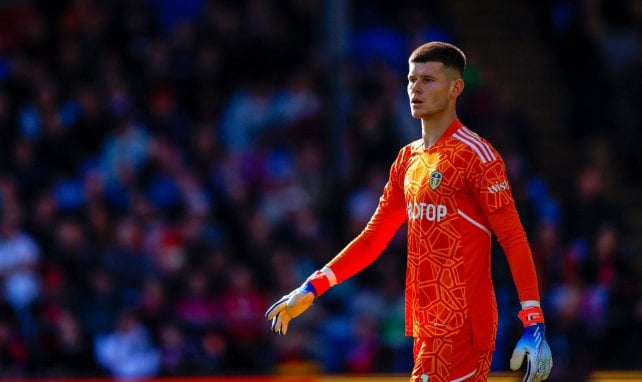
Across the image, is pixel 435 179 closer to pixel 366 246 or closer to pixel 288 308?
pixel 366 246

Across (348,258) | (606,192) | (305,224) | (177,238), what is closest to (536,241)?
(606,192)

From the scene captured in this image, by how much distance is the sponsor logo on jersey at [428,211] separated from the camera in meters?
6.06

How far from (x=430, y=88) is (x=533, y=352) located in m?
1.29

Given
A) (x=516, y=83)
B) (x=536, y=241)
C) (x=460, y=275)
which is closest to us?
(x=460, y=275)

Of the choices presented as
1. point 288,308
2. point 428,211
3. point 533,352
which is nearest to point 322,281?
point 288,308

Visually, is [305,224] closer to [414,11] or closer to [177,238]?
[177,238]

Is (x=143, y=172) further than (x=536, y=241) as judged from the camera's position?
Yes

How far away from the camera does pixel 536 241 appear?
1242cm

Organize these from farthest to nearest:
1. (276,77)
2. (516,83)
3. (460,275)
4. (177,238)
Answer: (516,83) < (276,77) < (177,238) < (460,275)

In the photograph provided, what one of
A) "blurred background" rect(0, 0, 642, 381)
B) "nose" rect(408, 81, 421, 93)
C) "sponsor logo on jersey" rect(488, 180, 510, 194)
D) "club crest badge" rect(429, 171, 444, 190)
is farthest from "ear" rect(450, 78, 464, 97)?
"blurred background" rect(0, 0, 642, 381)

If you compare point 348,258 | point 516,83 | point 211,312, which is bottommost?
point 211,312

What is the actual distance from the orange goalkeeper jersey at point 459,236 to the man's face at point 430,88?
0.42 feet

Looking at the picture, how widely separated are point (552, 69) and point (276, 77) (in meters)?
3.52

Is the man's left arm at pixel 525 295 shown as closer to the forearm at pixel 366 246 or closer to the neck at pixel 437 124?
the neck at pixel 437 124
